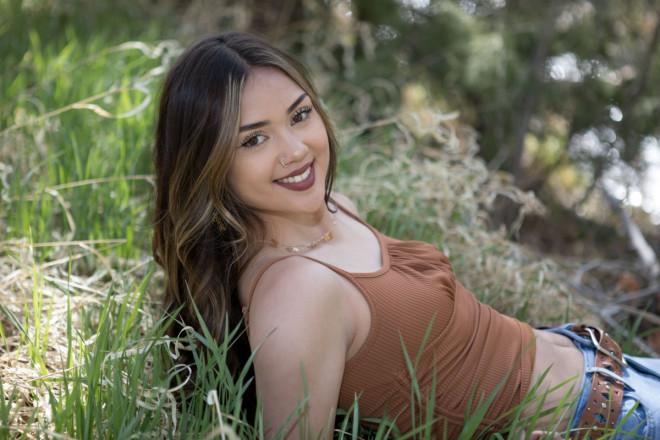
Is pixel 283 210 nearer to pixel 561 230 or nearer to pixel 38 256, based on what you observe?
pixel 38 256

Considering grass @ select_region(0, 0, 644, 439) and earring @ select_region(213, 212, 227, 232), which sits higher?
earring @ select_region(213, 212, 227, 232)

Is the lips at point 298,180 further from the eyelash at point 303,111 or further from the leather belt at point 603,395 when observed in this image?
the leather belt at point 603,395

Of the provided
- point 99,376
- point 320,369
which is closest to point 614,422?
point 320,369

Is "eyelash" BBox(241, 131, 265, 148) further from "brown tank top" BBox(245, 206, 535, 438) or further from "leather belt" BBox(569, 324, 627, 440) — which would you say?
"leather belt" BBox(569, 324, 627, 440)

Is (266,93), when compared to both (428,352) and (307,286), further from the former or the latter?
(428,352)

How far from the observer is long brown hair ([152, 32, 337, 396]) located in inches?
63.1

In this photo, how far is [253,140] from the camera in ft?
5.35

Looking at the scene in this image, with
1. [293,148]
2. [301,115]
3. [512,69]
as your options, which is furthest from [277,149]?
[512,69]

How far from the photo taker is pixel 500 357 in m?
1.73

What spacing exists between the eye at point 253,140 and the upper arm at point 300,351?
34cm

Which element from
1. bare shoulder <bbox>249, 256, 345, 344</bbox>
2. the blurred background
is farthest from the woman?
the blurred background

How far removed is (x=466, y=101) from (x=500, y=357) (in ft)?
11.3

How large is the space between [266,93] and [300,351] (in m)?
0.62

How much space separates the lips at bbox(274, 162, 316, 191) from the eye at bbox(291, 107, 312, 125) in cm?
12
